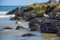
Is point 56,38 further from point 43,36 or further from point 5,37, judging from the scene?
point 5,37

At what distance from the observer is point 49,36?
1378 inches

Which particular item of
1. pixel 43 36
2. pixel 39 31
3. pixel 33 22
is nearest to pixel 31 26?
pixel 33 22

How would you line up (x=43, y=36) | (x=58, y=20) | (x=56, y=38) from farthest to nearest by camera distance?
1. (x=58, y=20)
2. (x=43, y=36)
3. (x=56, y=38)

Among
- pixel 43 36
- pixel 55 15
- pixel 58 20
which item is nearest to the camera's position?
pixel 43 36

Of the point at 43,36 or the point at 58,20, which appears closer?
the point at 43,36

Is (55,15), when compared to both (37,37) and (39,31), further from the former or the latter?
(37,37)

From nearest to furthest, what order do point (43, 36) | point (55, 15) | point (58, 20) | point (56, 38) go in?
point (56, 38)
point (43, 36)
point (58, 20)
point (55, 15)

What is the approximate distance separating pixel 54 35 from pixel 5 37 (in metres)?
5.02

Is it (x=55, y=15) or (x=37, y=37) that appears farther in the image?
(x=55, y=15)

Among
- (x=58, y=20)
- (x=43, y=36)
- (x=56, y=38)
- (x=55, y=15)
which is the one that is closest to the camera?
(x=56, y=38)

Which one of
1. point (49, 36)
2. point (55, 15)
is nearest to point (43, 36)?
point (49, 36)

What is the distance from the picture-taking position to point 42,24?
38125 mm

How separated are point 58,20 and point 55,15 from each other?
9.43ft

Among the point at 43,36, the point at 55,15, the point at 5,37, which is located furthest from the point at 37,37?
the point at 55,15
